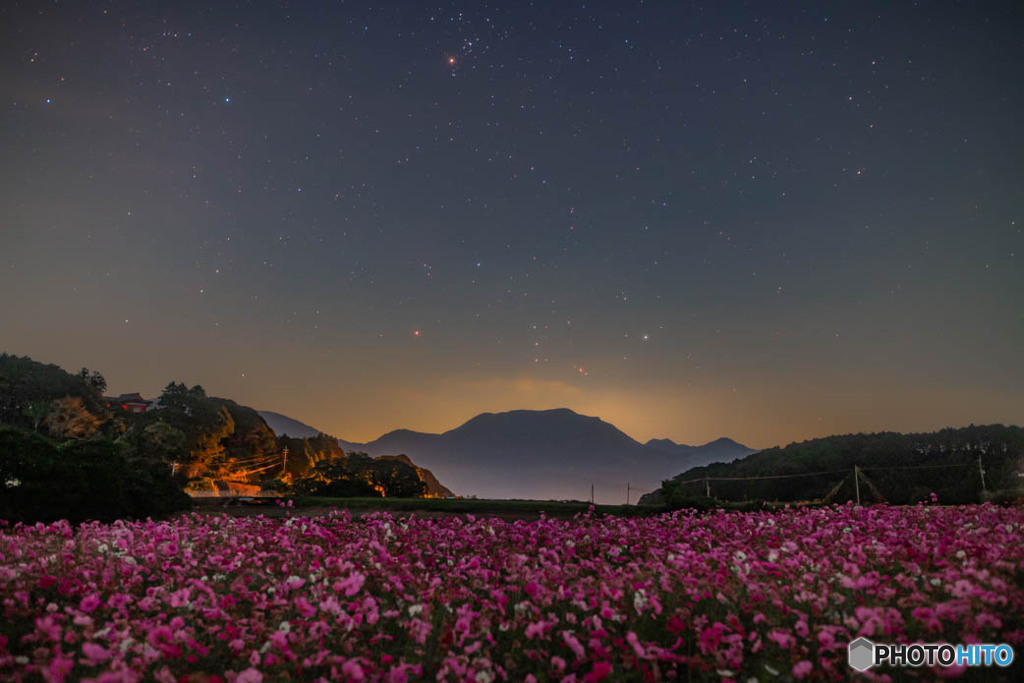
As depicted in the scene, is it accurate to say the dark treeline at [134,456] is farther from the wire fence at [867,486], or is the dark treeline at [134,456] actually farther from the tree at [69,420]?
the wire fence at [867,486]

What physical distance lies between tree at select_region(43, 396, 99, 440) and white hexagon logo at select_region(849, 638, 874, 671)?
52.0m

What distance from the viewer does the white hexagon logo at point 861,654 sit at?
4055 millimetres

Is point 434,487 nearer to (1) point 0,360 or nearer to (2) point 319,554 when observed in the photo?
(1) point 0,360

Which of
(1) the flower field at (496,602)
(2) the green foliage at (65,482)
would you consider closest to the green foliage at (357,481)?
(2) the green foliage at (65,482)

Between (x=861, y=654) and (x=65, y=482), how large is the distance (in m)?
14.3

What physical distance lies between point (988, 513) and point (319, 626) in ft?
36.0

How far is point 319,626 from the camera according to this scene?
14.0 ft

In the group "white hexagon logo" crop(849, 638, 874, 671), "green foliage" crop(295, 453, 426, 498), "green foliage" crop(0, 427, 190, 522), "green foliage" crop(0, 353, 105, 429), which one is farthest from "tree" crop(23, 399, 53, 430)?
"white hexagon logo" crop(849, 638, 874, 671)

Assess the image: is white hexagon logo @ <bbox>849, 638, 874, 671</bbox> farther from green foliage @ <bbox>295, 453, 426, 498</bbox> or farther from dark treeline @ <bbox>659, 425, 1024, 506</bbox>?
dark treeline @ <bbox>659, 425, 1024, 506</bbox>

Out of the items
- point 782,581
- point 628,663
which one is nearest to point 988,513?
point 782,581

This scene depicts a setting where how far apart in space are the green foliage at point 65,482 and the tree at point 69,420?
123 feet

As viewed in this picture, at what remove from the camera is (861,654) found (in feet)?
13.7

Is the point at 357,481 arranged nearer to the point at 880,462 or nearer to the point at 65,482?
the point at 65,482

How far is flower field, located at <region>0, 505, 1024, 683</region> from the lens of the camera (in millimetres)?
4168
